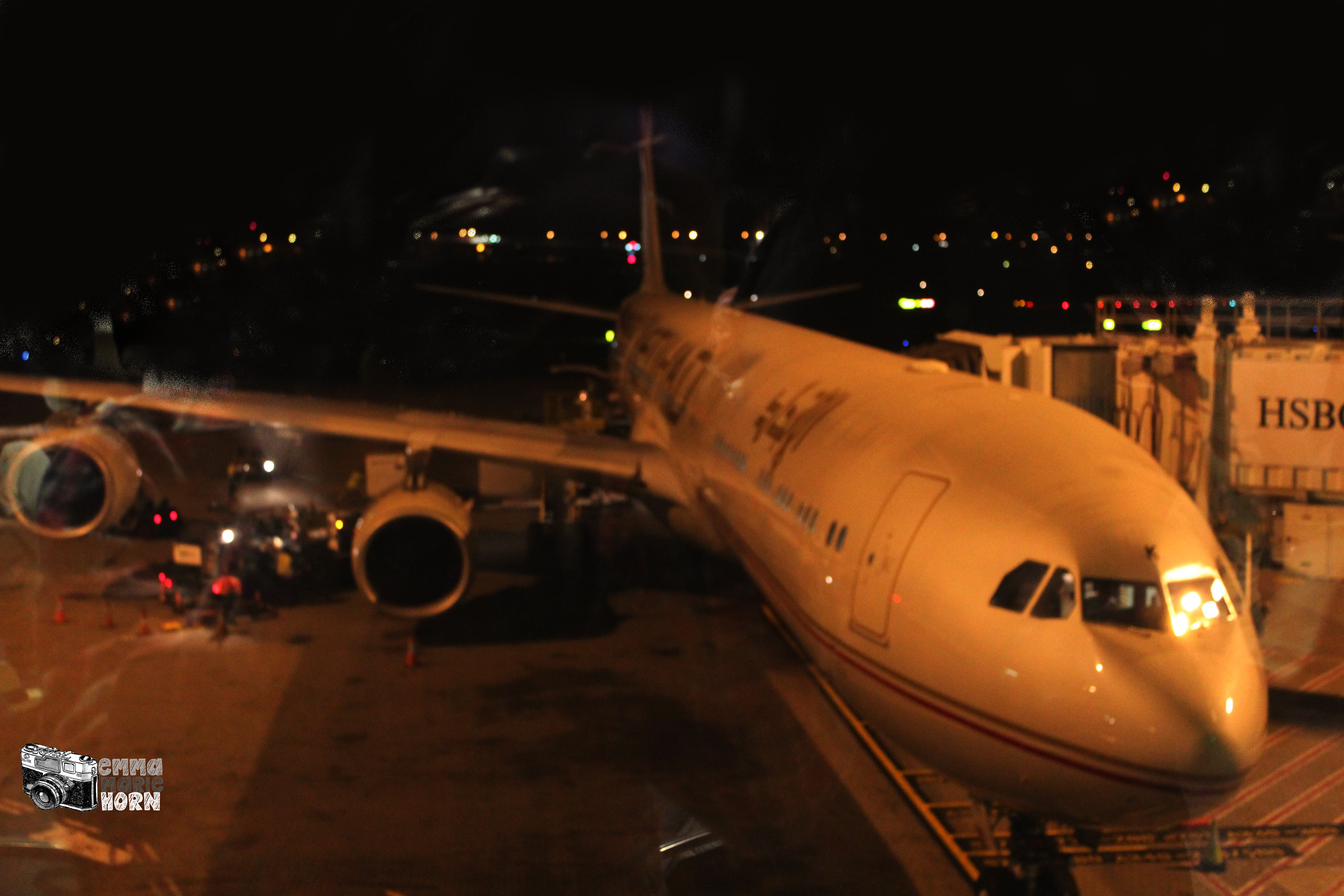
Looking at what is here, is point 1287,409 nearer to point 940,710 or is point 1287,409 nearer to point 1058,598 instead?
point 1058,598

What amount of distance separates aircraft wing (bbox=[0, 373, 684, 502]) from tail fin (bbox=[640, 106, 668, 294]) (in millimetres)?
8470

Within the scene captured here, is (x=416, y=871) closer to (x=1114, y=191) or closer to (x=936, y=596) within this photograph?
(x=936, y=596)

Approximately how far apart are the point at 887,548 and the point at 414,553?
724 centimetres

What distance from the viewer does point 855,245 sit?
25.6 meters

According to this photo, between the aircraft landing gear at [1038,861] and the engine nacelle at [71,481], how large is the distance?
1221 cm

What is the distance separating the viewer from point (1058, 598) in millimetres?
5980

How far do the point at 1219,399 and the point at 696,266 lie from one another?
53.1ft

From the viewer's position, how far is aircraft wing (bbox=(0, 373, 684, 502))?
13891 mm

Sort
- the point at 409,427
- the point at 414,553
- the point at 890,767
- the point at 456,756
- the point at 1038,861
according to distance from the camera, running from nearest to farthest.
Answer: the point at 1038,861 → the point at 890,767 → the point at 456,756 → the point at 414,553 → the point at 409,427

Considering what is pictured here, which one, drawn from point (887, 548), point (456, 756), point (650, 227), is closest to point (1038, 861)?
point (887, 548)

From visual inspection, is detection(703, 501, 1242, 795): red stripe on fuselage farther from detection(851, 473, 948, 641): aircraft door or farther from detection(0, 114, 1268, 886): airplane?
detection(851, 473, 948, 641): aircraft door
